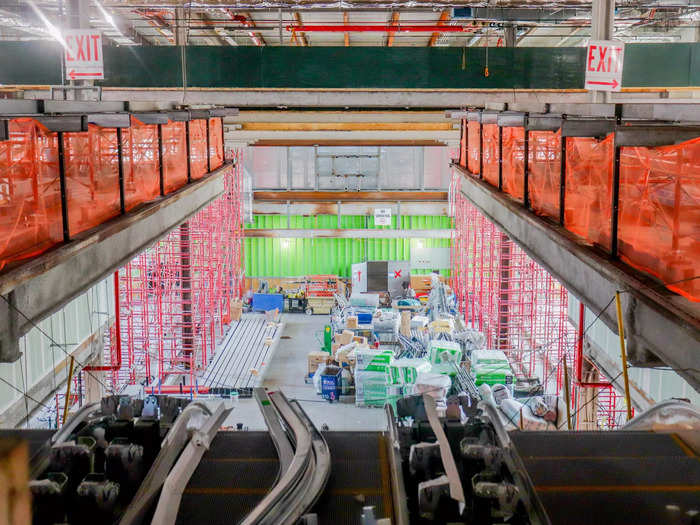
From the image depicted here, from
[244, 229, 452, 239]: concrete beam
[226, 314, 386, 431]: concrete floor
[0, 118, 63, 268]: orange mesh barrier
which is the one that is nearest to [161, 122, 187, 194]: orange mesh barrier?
[0, 118, 63, 268]: orange mesh barrier

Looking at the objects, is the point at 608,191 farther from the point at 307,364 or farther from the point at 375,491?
the point at 307,364

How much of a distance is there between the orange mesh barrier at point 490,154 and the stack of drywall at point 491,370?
5848mm

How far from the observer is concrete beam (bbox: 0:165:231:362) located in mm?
4012

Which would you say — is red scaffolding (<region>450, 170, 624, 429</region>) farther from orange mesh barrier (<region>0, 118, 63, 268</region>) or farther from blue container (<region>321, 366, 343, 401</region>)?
orange mesh barrier (<region>0, 118, 63, 268</region>)

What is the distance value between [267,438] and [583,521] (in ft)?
5.76

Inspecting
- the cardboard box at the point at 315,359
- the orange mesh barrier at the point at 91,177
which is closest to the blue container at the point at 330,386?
the cardboard box at the point at 315,359

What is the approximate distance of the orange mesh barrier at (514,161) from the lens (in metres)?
7.24

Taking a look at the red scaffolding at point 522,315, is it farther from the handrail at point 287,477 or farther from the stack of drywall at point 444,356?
the handrail at point 287,477

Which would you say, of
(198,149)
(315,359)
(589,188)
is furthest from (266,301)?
(589,188)

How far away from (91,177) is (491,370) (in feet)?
33.7

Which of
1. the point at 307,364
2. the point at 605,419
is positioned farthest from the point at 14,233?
the point at 307,364

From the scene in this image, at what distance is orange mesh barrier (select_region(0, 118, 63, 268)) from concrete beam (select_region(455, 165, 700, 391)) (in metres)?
3.51

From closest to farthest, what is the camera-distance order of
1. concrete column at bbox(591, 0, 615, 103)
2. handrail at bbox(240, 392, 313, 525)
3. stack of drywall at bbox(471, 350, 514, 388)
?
1. handrail at bbox(240, 392, 313, 525)
2. concrete column at bbox(591, 0, 615, 103)
3. stack of drywall at bbox(471, 350, 514, 388)

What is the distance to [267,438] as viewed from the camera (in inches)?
155
